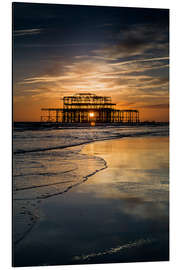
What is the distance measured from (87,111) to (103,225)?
168 cm

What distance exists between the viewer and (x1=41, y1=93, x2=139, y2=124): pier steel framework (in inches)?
140

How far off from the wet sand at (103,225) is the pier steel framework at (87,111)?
79 cm

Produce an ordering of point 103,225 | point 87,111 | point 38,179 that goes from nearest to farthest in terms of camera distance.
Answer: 1. point 103,225
2. point 38,179
3. point 87,111

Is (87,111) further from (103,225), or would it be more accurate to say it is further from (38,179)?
(103,225)

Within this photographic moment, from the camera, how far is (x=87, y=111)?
158 inches

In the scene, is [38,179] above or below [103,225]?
above

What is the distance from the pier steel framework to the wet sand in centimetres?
79

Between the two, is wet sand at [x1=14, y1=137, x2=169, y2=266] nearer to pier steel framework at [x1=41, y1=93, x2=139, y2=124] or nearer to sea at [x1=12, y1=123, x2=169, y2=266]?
sea at [x1=12, y1=123, x2=169, y2=266]

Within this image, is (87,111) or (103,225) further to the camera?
(87,111)

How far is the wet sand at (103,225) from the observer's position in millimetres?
2543

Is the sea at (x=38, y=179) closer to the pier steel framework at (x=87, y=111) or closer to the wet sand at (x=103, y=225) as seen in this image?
the wet sand at (x=103, y=225)

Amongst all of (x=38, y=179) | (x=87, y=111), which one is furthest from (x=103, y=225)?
(x=87, y=111)
